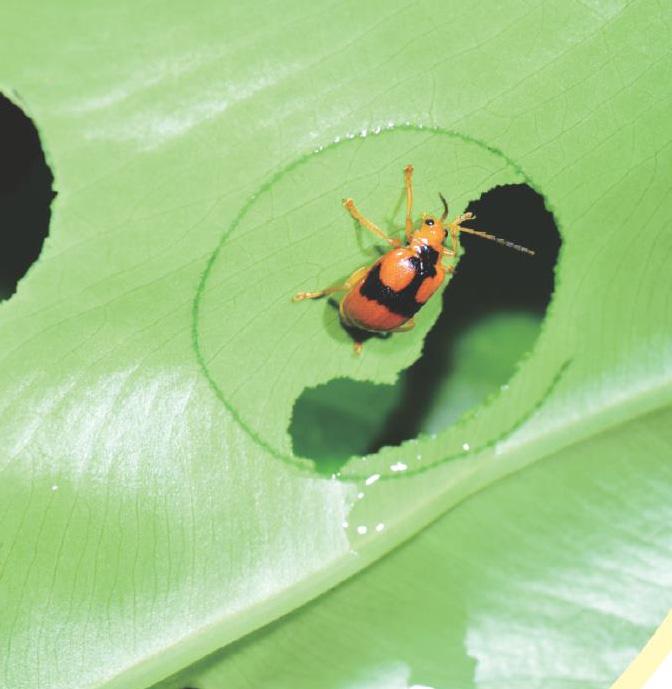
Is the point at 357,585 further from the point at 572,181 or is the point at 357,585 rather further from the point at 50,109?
the point at 50,109

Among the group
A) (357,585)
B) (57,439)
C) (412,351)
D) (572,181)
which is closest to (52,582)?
(57,439)

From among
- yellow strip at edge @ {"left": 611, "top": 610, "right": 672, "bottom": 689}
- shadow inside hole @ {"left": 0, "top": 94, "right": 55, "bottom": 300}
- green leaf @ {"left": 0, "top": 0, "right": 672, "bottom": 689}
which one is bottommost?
shadow inside hole @ {"left": 0, "top": 94, "right": 55, "bottom": 300}

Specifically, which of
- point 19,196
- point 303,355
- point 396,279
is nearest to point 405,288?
point 396,279

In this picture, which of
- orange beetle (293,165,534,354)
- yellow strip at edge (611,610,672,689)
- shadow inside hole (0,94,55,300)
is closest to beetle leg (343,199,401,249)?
orange beetle (293,165,534,354)

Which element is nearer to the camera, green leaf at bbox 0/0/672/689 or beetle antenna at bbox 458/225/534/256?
green leaf at bbox 0/0/672/689

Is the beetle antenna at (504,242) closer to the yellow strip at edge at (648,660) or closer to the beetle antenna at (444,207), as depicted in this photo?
the beetle antenna at (444,207)

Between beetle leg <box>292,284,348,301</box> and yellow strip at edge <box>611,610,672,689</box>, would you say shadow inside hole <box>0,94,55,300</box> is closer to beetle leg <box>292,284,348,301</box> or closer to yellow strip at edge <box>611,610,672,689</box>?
beetle leg <box>292,284,348,301</box>
